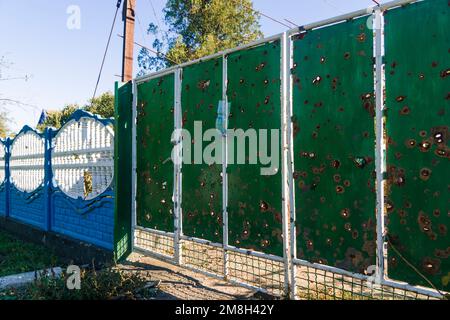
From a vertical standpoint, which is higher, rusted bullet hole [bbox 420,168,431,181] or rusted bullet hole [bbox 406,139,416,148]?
rusted bullet hole [bbox 406,139,416,148]

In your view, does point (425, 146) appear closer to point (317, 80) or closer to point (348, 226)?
point (348, 226)

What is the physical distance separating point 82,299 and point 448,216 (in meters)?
3.13

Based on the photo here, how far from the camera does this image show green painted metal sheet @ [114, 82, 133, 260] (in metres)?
5.01

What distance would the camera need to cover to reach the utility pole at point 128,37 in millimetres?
6973

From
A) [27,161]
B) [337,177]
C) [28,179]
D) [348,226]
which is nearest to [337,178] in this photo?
[337,177]

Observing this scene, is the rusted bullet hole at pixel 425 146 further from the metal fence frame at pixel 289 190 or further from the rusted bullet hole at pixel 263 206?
the rusted bullet hole at pixel 263 206

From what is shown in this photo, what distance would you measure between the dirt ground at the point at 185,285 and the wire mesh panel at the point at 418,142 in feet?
4.55

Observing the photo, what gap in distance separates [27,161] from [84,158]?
A: 295 centimetres

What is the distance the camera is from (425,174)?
2.55 meters

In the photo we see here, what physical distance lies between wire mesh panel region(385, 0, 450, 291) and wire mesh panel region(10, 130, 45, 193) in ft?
21.7


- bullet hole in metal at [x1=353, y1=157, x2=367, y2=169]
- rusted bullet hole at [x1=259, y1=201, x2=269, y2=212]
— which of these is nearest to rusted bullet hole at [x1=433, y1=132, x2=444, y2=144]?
bullet hole in metal at [x1=353, y1=157, x2=367, y2=169]

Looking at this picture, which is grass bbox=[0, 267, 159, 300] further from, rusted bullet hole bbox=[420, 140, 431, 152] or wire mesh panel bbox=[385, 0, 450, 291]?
rusted bullet hole bbox=[420, 140, 431, 152]

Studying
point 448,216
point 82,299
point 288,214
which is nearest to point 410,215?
point 448,216
